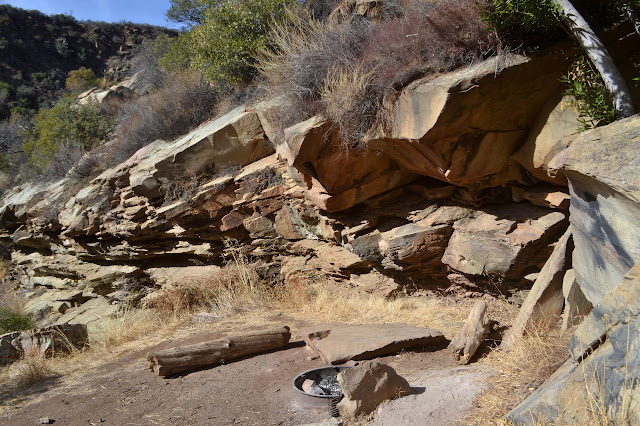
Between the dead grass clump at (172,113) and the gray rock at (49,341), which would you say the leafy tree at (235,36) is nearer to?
the dead grass clump at (172,113)

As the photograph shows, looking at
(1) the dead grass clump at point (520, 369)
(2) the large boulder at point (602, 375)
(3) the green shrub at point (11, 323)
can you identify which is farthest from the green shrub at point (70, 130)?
(2) the large boulder at point (602, 375)

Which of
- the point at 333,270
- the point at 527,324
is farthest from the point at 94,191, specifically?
the point at 527,324

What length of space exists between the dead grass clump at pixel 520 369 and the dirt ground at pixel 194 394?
200 mm

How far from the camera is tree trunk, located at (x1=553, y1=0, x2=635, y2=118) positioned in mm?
4621

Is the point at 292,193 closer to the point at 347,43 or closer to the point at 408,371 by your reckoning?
the point at 347,43

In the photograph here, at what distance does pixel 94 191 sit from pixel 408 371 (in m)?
9.37

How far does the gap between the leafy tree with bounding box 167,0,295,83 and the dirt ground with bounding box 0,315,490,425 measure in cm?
643

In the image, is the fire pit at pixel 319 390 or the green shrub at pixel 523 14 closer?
the fire pit at pixel 319 390

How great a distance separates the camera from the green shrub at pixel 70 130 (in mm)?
14914

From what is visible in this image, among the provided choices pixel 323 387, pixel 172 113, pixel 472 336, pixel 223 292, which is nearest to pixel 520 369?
pixel 472 336

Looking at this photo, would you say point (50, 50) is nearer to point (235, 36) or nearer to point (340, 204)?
point (235, 36)

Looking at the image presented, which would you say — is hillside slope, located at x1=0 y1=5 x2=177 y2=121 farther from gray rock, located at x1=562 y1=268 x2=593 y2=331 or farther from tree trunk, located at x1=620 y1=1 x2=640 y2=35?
gray rock, located at x1=562 y1=268 x2=593 y2=331

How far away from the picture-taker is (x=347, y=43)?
25.2 ft

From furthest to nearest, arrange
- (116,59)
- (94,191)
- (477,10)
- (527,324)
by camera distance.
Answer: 1. (116,59)
2. (94,191)
3. (477,10)
4. (527,324)
